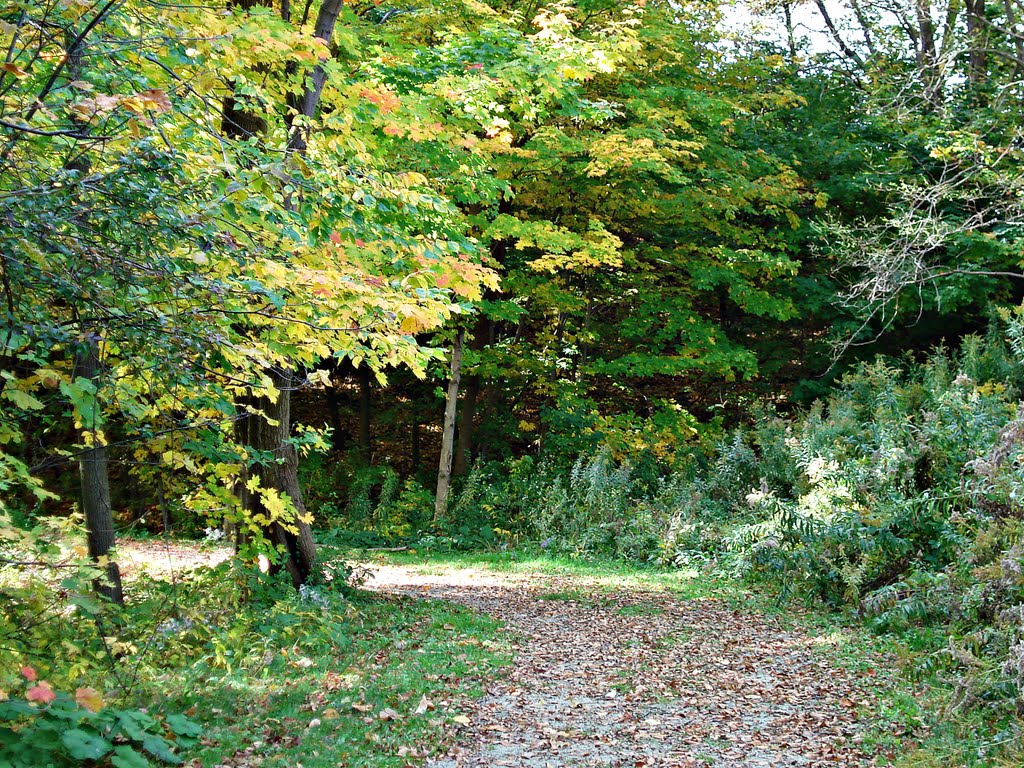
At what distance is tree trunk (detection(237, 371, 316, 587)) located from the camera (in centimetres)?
844

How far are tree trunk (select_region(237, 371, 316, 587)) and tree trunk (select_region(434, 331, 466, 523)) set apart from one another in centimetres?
595

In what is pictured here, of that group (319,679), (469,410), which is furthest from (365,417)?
(319,679)

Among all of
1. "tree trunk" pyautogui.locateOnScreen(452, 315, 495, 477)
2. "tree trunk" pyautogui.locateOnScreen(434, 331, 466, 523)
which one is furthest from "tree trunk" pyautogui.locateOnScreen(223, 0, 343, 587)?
"tree trunk" pyautogui.locateOnScreen(452, 315, 495, 477)

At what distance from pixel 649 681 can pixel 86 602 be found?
462 centimetres

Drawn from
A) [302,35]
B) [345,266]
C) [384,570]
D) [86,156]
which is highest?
[302,35]

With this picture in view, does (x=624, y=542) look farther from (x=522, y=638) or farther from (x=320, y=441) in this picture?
(x=320, y=441)

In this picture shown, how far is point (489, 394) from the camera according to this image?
58.4 ft

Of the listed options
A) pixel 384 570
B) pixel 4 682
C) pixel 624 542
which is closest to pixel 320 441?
pixel 4 682

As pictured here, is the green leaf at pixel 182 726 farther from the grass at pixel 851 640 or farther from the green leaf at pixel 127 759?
the grass at pixel 851 640

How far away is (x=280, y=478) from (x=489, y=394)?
9.41 meters

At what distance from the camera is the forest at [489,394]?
3875 mm

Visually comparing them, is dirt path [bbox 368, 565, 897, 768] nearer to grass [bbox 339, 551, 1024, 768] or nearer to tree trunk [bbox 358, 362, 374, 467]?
grass [bbox 339, 551, 1024, 768]

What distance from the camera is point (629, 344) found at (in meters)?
18.2

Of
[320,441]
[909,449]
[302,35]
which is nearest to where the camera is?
[302,35]
